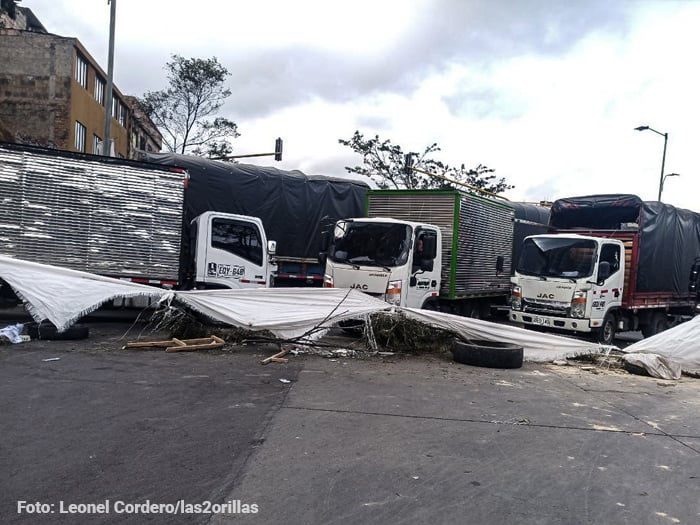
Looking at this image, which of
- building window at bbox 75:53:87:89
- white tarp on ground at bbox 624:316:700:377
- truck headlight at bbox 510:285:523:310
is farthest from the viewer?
building window at bbox 75:53:87:89

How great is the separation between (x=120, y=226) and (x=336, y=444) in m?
8.30

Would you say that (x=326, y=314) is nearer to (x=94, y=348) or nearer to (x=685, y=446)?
(x=94, y=348)

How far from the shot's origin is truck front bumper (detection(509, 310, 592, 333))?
1149 centimetres

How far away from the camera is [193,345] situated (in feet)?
29.5

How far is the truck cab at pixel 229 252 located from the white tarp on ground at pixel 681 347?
7.52 metres

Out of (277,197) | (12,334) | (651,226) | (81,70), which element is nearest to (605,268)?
(651,226)

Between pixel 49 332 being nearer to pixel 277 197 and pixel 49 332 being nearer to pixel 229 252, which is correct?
pixel 229 252

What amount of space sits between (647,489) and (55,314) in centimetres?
831

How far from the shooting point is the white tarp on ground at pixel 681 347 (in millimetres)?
8992

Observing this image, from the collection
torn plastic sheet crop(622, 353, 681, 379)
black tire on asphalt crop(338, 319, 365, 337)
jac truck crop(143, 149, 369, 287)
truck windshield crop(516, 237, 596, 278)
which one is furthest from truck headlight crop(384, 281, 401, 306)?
jac truck crop(143, 149, 369, 287)

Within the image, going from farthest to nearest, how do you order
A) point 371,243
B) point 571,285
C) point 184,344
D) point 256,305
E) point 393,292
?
point 571,285
point 371,243
point 393,292
point 256,305
point 184,344

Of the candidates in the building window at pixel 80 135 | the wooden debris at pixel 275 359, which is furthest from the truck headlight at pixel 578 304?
the building window at pixel 80 135

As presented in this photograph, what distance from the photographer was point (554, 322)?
11.7m

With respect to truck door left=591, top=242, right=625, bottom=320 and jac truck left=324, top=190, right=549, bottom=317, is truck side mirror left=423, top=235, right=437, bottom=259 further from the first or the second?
truck door left=591, top=242, right=625, bottom=320
